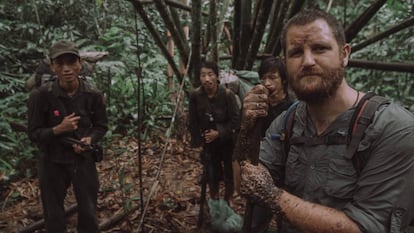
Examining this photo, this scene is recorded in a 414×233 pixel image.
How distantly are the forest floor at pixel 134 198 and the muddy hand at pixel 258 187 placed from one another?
216 centimetres

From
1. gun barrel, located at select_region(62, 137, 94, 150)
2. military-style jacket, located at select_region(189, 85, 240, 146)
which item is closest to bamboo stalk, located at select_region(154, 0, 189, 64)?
military-style jacket, located at select_region(189, 85, 240, 146)

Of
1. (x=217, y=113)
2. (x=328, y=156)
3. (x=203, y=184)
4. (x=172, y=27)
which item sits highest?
(x=172, y=27)

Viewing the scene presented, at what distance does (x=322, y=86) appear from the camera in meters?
1.65

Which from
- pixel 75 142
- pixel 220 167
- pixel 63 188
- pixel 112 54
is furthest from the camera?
pixel 112 54

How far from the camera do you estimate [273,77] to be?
12.1ft

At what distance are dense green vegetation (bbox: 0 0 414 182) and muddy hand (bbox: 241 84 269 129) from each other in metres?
4.90

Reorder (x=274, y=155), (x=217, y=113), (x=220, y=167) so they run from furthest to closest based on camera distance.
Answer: (x=220, y=167) → (x=217, y=113) → (x=274, y=155)

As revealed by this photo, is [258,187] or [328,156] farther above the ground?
[328,156]

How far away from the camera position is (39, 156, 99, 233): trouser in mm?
3611

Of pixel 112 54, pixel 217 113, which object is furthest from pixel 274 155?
pixel 112 54

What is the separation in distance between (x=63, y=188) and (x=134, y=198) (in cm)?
140

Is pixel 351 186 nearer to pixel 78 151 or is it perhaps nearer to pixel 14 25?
pixel 78 151

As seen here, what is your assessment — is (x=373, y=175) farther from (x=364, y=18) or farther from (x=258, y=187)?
(x=364, y=18)

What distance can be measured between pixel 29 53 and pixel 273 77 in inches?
248
